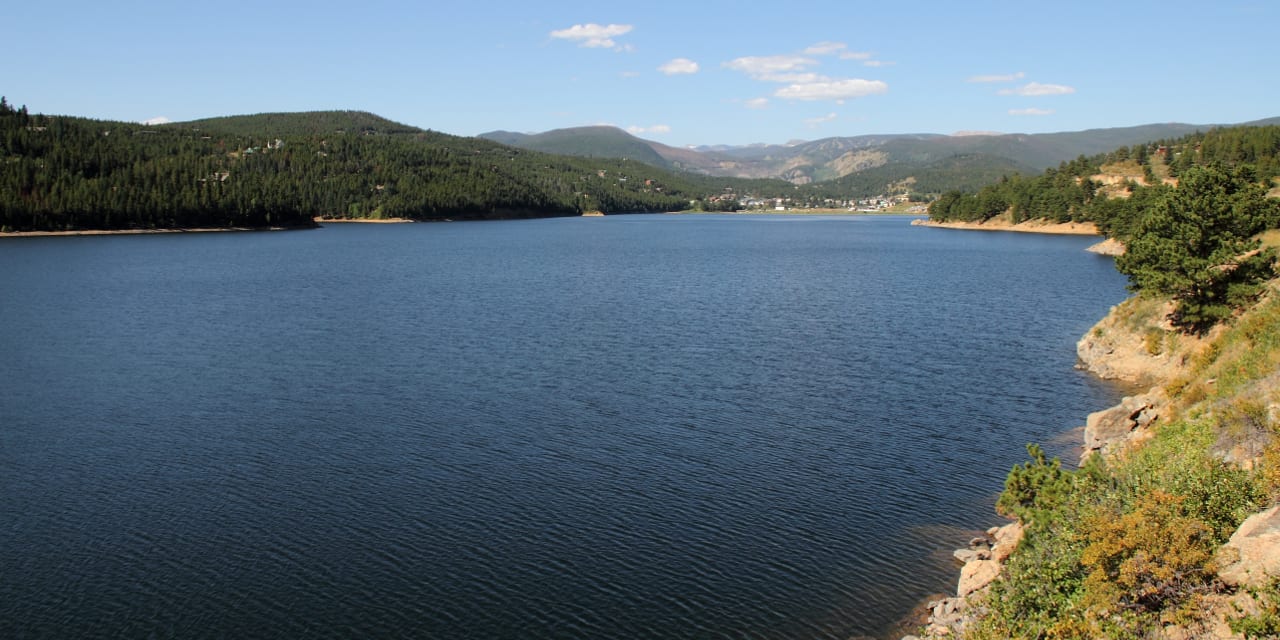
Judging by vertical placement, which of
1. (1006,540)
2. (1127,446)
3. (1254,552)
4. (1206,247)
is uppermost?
(1206,247)

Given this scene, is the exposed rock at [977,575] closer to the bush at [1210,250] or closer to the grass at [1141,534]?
the grass at [1141,534]

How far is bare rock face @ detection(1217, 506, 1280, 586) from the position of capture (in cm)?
1216

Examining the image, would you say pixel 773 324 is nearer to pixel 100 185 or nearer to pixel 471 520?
pixel 471 520

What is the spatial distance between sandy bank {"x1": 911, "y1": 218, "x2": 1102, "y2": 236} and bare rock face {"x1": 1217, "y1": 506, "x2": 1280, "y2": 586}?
140865mm

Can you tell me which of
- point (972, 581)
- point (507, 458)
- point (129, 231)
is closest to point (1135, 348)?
point (972, 581)

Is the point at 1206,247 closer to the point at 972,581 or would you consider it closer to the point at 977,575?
the point at 977,575

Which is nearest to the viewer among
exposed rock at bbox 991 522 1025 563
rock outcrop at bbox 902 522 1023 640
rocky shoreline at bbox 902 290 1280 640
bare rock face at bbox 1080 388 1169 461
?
rocky shoreline at bbox 902 290 1280 640

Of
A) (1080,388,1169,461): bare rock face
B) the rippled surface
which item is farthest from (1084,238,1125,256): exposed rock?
(1080,388,1169,461): bare rock face

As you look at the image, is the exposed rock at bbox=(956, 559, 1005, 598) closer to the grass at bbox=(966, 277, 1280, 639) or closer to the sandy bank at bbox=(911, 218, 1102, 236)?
the grass at bbox=(966, 277, 1280, 639)

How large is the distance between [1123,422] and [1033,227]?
14944 centimetres

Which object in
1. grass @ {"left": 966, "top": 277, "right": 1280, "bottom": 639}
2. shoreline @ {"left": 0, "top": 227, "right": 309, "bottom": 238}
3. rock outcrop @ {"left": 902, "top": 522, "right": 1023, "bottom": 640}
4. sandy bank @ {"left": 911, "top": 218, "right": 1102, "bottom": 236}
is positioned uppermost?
shoreline @ {"left": 0, "top": 227, "right": 309, "bottom": 238}

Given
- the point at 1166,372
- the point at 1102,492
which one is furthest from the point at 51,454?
the point at 1166,372

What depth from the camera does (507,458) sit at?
91.8 ft

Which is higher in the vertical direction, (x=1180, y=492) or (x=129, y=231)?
(x=129, y=231)
